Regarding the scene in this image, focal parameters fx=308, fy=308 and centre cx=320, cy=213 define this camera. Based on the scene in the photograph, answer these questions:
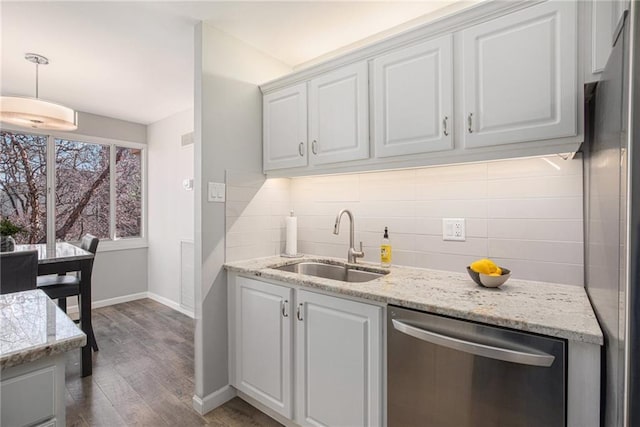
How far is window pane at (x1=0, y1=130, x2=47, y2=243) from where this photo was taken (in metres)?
3.34

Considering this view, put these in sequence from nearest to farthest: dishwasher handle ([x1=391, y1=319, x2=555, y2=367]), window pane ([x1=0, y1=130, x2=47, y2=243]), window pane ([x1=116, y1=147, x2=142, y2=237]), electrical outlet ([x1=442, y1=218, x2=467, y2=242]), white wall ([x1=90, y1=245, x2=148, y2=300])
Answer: dishwasher handle ([x1=391, y1=319, x2=555, y2=367])
electrical outlet ([x1=442, y1=218, x2=467, y2=242])
window pane ([x1=0, y1=130, x2=47, y2=243])
white wall ([x1=90, y1=245, x2=148, y2=300])
window pane ([x1=116, y1=147, x2=142, y2=237])

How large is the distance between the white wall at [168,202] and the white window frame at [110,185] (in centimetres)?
9

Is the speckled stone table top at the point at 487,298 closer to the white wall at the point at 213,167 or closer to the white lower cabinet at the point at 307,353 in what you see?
the white lower cabinet at the point at 307,353

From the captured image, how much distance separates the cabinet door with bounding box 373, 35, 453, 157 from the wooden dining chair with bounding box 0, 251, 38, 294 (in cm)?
234

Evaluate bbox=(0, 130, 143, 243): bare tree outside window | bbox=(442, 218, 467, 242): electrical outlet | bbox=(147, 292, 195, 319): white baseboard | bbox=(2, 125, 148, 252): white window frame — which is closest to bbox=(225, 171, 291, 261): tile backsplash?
bbox=(442, 218, 467, 242): electrical outlet

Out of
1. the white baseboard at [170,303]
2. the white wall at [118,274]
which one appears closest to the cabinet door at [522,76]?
the white baseboard at [170,303]

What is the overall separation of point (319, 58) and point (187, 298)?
9.92 ft

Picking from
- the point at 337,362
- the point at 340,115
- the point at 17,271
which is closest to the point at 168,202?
the point at 17,271

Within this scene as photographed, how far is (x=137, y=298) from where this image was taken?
4.27m

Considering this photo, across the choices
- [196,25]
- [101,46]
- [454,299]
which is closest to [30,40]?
[101,46]

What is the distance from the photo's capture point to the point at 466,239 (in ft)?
5.57

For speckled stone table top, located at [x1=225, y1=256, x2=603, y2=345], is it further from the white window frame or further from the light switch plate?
the white window frame

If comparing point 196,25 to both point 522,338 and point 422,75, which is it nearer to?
point 422,75

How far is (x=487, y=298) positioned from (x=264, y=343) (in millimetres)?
1243
